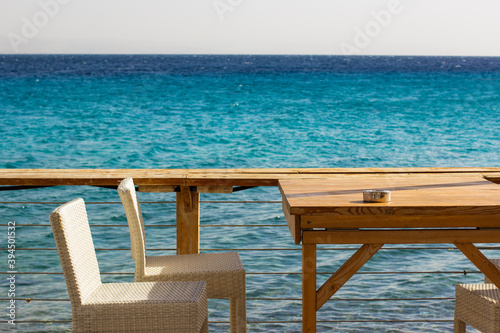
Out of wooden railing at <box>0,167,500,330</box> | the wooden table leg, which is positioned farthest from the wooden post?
the wooden table leg

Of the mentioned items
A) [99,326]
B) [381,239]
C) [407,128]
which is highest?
[381,239]

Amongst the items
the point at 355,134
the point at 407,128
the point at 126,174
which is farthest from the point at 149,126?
the point at 126,174

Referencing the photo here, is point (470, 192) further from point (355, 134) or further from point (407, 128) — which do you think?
point (407, 128)

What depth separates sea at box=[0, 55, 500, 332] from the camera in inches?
196

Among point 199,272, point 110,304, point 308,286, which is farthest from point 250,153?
point 110,304

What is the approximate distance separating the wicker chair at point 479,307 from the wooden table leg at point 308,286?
58 cm

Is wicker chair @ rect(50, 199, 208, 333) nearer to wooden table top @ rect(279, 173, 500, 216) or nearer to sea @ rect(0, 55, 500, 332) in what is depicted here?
wooden table top @ rect(279, 173, 500, 216)

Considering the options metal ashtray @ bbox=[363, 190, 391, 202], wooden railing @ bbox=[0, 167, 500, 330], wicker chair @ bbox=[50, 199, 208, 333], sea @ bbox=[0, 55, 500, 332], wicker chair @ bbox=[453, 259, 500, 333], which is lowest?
sea @ bbox=[0, 55, 500, 332]

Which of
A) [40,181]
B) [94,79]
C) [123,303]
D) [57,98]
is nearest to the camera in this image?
[123,303]

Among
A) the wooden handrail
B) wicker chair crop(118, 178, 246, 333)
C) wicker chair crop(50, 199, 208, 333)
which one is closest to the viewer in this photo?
wicker chair crop(50, 199, 208, 333)

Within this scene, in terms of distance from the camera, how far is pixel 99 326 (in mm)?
2297

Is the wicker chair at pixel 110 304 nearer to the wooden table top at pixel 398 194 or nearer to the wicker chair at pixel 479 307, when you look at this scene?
the wooden table top at pixel 398 194

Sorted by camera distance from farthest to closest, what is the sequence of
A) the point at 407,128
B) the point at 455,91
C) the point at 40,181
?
the point at 455,91, the point at 407,128, the point at 40,181

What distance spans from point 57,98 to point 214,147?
12.9 meters
